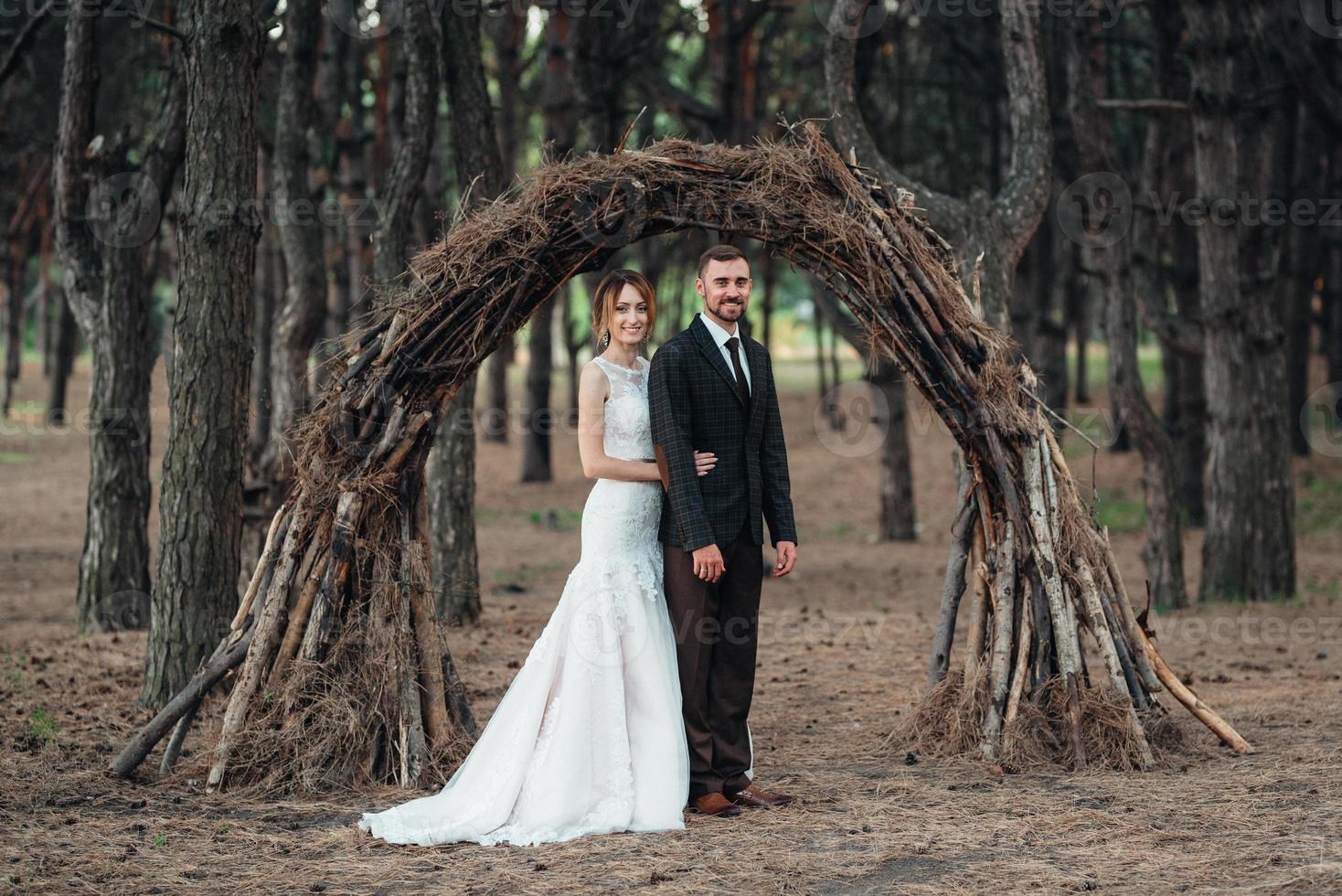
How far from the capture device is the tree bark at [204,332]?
652 cm

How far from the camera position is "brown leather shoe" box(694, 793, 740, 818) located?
16.5 ft

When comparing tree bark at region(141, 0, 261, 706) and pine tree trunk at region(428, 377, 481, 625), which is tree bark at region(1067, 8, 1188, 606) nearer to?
pine tree trunk at region(428, 377, 481, 625)

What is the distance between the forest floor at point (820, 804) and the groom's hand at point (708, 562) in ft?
3.02

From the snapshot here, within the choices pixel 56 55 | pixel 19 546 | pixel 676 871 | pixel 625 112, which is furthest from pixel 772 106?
pixel 676 871

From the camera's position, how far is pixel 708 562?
16.4 ft

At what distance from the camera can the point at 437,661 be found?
19.1 feet

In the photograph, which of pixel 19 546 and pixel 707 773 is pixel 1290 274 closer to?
pixel 707 773

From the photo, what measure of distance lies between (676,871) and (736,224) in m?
2.74

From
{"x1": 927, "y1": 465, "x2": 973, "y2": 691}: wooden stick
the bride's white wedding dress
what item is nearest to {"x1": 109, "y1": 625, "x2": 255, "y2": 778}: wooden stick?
the bride's white wedding dress

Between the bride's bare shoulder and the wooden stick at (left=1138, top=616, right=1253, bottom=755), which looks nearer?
the bride's bare shoulder

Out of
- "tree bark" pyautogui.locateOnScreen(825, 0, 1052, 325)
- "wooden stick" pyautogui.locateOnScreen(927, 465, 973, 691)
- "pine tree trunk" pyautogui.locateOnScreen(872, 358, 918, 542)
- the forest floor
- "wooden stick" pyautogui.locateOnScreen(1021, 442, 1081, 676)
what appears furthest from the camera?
"pine tree trunk" pyautogui.locateOnScreen(872, 358, 918, 542)

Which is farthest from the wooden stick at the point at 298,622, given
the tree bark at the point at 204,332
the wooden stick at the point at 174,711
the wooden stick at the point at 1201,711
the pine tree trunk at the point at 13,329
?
the pine tree trunk at the point at 13,329

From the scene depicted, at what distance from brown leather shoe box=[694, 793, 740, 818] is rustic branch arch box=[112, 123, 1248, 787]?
120cm

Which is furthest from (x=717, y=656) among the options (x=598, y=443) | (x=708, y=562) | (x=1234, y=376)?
(x=1234, y=376)
